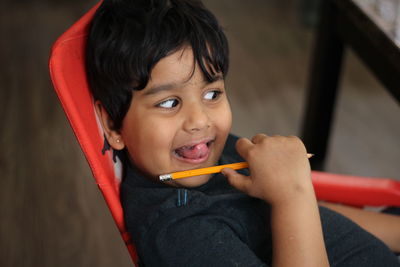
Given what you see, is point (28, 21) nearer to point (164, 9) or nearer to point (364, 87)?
point (364, 87)

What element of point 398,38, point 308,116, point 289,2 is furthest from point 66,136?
point 289,2

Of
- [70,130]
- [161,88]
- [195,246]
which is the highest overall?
[161,88]

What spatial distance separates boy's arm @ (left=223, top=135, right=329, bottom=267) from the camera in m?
0.72

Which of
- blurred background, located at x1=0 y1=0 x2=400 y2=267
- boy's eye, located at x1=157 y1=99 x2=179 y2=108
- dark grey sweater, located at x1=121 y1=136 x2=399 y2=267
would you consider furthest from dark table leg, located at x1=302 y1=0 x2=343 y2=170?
boy's eye, located at x1=157 y1=99 x2=179 y2=108

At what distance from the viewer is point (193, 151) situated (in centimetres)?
82

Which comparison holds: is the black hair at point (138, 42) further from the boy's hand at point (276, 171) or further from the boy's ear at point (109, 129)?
the boy's hand at point (276, 171)

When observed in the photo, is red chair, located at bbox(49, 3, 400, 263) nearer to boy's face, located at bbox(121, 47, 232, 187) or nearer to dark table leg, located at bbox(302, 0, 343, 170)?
boy's face, located at bbox(121, 47, 232, 187)

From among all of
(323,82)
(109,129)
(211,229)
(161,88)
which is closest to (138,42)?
(161,88)

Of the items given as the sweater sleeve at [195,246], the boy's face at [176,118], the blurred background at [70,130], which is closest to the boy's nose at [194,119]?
the boy's face at [176,118]

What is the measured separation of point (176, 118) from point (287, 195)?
199 millimetres

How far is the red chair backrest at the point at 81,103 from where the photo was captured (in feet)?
2.60

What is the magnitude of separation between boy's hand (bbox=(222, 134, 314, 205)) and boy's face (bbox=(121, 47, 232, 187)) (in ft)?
0.21

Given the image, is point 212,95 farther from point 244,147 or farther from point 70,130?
point 70,130

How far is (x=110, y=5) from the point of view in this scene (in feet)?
2.74
